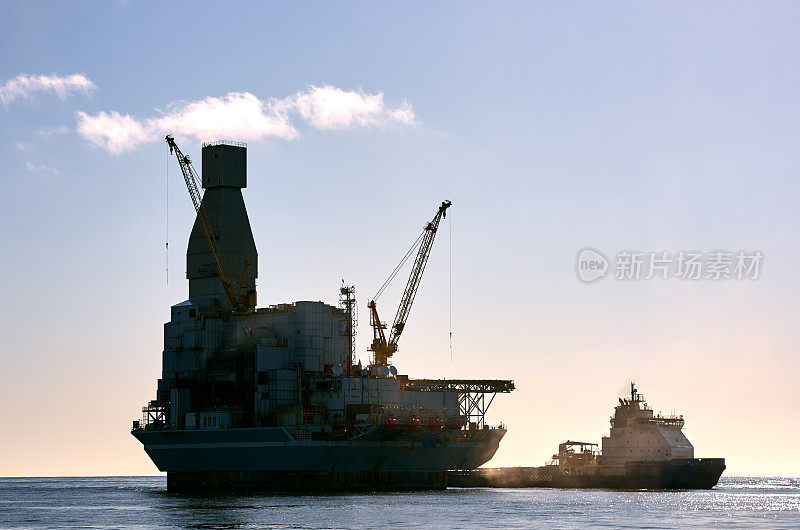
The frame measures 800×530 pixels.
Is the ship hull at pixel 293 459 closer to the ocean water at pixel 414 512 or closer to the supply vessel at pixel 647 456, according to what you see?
the ocean water at pixel 414 512

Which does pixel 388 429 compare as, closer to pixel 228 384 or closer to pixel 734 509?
pixel 228 384

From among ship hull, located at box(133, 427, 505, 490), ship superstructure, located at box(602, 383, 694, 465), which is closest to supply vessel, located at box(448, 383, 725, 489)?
ship superstructure, located at box(602, 383, 694, 465)

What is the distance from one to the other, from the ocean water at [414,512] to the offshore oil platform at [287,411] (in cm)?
883

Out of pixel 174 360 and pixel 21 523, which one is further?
pixel 174 360

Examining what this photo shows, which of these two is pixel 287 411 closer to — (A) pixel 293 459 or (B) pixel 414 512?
(A) pixel 293 459

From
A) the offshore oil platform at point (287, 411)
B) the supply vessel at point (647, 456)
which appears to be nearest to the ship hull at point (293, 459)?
the offshore oil platform at point (287, 411)

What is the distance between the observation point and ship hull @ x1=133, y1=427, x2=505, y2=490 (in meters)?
175

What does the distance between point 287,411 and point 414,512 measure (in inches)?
2129

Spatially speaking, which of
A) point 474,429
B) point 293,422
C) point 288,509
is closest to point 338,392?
point 293,422

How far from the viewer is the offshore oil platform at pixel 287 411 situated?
579ft

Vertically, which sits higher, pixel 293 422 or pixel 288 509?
pixel 293 422

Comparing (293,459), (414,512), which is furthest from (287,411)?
(414,512)

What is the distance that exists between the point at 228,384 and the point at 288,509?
183 feet

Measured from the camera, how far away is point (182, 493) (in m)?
182
